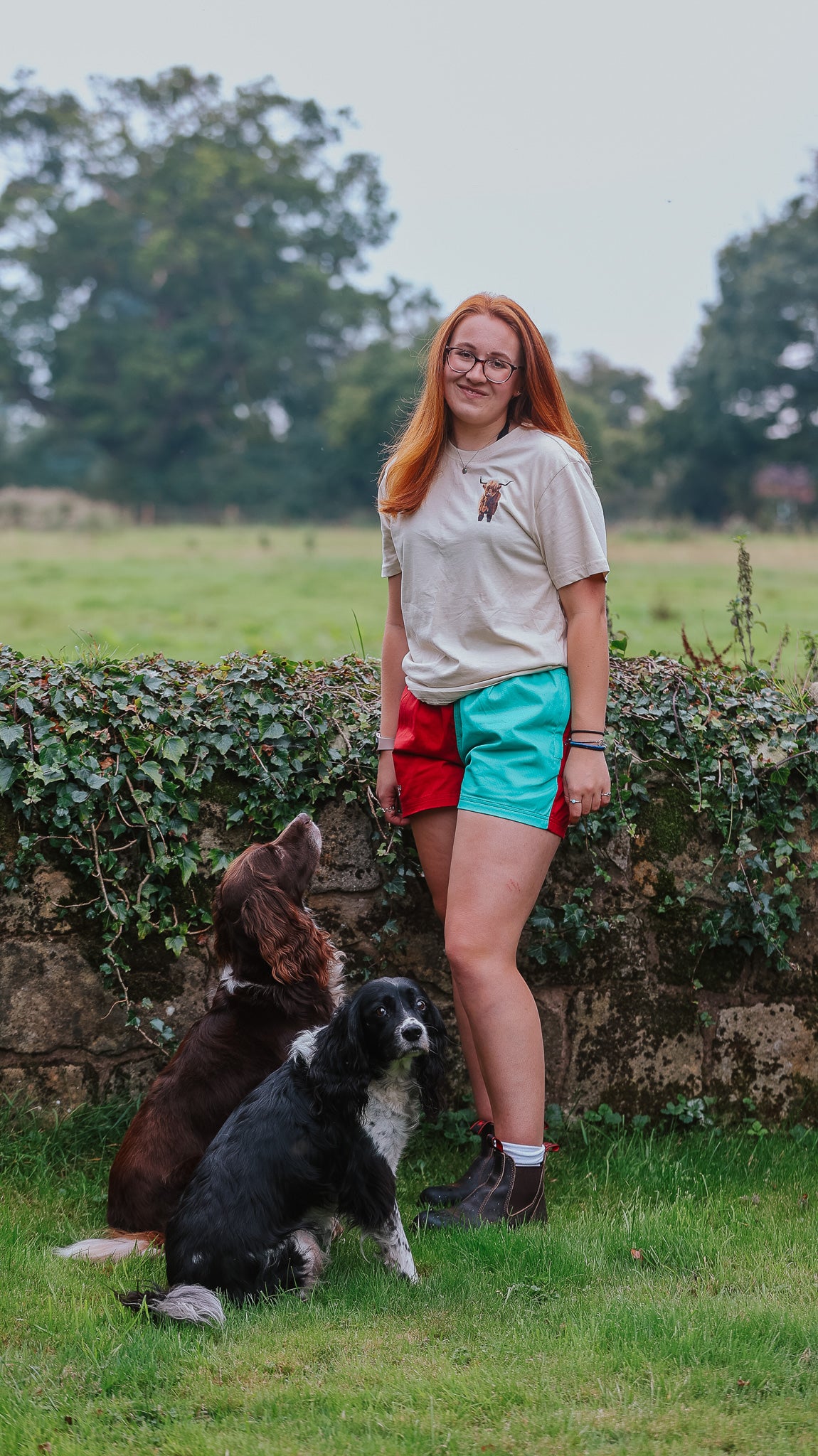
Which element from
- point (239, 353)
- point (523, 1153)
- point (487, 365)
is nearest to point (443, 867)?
point (523, 1153)

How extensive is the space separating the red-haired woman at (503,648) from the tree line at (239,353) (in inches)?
1982

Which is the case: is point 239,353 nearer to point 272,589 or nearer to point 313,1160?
point 272,589

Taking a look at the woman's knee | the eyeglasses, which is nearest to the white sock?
the woman's knee

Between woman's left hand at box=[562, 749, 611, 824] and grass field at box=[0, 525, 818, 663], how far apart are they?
365 cm

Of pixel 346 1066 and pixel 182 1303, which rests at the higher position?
pixel 346 1066

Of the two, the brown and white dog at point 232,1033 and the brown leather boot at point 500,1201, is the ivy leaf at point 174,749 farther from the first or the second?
the brown leather boot at point 500,1201

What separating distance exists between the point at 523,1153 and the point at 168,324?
56.8 m

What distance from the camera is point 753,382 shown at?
54438 mm

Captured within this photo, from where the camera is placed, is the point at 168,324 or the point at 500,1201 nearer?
the point at 500,1201

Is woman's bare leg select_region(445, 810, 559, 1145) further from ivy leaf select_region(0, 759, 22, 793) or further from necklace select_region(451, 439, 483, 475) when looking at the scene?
ivy leaf select_region(0, 759, 22, 793)

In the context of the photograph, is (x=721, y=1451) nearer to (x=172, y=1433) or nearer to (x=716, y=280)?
(x=172, y=1433)

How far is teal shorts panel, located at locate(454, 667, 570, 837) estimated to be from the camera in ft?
11.3

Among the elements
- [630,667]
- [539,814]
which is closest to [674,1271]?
[539,814]

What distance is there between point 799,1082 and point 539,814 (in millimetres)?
1952
